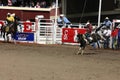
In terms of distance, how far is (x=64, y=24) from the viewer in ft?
95.8

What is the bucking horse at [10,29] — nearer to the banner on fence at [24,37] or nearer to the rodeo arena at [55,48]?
the rodeo arena at [55,48]

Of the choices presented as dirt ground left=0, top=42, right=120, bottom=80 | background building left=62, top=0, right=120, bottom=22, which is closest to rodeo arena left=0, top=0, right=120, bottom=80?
dirt ground left=0, top=42, right=120, bottom=80

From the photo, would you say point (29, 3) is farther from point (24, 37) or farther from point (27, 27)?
point (24, 37)

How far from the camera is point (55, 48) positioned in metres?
24.5

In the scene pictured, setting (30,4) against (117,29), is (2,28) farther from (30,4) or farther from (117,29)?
(30,4)

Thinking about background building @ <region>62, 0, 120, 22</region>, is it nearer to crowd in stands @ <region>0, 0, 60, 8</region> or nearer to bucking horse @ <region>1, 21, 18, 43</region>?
crowd in stands @ <region>0, 0, 60, 8</region>

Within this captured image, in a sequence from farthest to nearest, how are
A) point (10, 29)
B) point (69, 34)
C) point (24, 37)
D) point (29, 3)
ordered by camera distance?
point (29, 3) → point (24, 37) → point (10, 29) → point (69, 34)

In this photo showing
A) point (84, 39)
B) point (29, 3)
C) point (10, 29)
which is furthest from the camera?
point (29, 3)

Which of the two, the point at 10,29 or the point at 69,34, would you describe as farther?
the point at 10,29

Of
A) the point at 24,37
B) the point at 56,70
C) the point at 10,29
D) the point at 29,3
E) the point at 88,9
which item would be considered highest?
the point at 29,3

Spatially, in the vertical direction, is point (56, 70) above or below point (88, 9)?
below

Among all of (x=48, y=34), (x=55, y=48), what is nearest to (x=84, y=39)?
(x=55, y=48)

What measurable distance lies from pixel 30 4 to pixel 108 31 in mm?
16901

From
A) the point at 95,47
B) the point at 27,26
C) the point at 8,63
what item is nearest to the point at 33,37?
the point at 27,26
